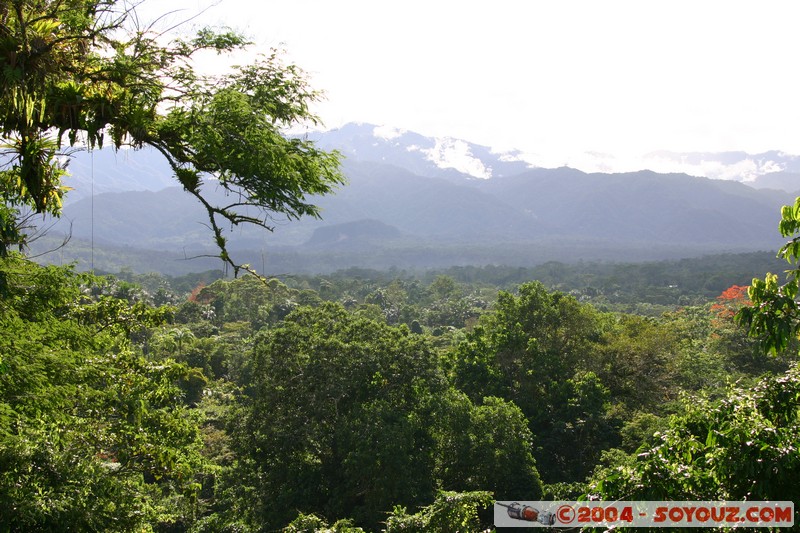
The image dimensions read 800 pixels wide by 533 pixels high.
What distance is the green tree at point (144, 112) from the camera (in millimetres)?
3527

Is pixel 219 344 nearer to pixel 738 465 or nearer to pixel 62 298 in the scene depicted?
pixel 62 298

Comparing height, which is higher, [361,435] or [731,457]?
[731,457]

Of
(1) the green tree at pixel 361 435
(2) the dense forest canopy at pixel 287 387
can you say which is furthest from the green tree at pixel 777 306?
(1) the green tree at pixel 361 435

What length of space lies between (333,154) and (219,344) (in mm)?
29487

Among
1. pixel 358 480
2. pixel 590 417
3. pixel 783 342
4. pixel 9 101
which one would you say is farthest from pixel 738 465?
pixel 590 417

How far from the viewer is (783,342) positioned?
3.62m

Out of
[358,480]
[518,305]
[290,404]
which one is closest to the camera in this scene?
[358,480]

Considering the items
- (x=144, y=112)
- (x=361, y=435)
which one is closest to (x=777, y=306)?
(x=144, y=112)

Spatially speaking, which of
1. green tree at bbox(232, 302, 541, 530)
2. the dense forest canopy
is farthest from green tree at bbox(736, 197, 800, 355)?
green tree at bbox(232, 302, 541, 530)

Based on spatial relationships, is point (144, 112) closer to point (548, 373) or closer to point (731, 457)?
point (731, 457)

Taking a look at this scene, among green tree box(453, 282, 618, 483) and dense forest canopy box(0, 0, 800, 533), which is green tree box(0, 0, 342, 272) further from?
green tree box(453, 282, 618, 483)

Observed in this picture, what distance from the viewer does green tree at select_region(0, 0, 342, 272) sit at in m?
3.53

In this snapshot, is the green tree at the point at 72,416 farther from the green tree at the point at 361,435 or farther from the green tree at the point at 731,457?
the green tree at the point at 731,457

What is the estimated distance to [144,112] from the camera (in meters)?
3.94
